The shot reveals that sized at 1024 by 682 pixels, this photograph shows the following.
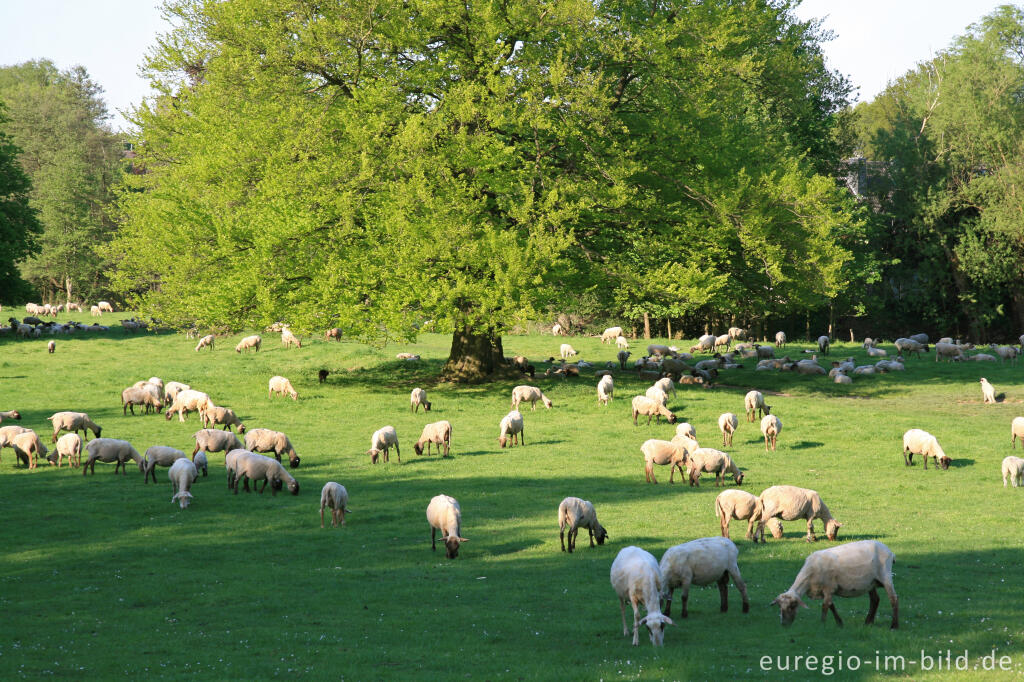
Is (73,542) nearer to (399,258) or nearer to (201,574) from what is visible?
(201,574)

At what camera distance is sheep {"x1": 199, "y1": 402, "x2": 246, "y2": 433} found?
32062mm

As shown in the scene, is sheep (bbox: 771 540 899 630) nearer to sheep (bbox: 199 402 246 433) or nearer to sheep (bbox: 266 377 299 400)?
sheep (bbox: 199 402 246 433)

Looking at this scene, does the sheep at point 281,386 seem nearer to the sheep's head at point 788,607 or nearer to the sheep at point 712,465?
the sheep at point 712,465

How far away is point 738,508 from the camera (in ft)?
59.7

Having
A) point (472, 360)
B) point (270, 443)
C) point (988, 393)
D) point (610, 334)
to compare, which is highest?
point (610, 334)

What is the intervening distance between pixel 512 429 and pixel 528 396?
5.86 m

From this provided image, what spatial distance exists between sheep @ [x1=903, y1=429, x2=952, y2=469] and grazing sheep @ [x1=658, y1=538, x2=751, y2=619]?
53.1 ft

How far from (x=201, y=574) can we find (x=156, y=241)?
23802 millimetres

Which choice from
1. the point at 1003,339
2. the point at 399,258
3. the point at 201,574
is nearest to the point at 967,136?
the point at 1003,339

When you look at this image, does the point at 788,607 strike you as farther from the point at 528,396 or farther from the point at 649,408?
the point at 528,396

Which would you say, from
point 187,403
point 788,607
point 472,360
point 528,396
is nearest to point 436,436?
point 528,396

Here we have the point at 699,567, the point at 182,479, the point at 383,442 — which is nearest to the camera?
the point at 699,567

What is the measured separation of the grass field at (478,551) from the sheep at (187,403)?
0.74 meters

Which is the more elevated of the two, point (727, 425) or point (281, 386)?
point (281, 386)
